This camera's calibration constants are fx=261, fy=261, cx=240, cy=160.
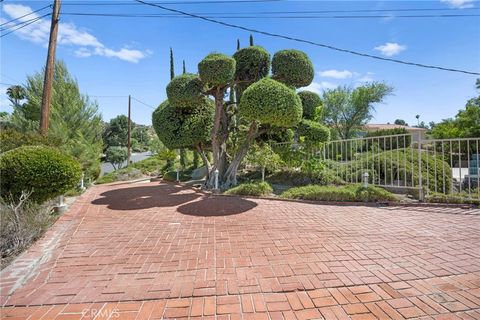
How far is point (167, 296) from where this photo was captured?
245 cm

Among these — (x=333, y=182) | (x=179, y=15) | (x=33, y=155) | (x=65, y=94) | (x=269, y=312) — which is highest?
(x=179, y=15)

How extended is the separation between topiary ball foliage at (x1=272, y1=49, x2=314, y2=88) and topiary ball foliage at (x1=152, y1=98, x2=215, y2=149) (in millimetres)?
2973

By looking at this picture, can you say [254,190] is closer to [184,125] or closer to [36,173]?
[184,125]

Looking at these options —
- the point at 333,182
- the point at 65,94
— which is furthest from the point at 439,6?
the point at 65,94

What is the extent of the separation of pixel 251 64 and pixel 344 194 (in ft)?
17.1

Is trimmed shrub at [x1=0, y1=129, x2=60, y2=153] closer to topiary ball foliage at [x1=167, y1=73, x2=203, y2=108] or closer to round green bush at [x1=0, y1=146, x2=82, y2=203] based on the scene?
round green bush at [x1=0, y1=146, x2=82, y2=203]

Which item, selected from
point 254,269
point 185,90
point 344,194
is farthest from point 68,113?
point 254,269

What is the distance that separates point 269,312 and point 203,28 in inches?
352

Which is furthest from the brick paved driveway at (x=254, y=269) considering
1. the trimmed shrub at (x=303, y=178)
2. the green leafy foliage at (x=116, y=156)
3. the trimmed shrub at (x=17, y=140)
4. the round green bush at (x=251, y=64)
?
the green leafy foliage at (x=116, y=156)

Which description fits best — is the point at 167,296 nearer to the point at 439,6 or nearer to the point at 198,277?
the point at 198,277

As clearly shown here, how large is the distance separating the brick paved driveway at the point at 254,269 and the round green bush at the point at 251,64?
5.55 m

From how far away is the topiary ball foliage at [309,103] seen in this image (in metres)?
9.24

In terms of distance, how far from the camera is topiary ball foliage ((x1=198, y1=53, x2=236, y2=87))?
24.4ft

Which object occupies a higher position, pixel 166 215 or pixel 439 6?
pixel 439 6
